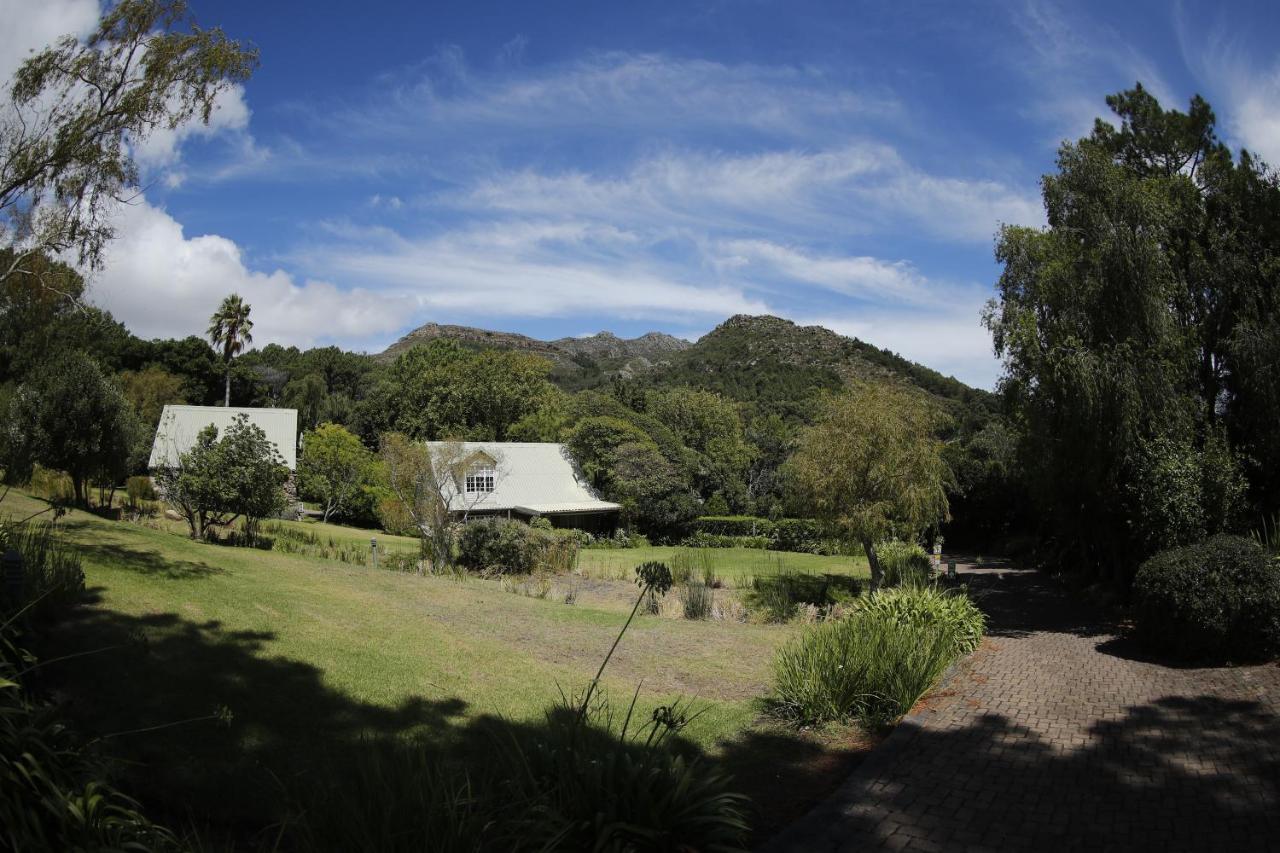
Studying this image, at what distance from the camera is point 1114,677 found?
29.2ft

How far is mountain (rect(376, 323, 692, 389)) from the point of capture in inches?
5034

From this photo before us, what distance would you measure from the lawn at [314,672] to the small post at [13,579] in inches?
22.6

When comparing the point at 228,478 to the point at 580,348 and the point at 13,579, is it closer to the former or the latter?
the point at 13,579

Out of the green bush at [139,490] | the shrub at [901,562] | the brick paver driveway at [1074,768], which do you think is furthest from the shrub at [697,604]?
the green bush at [139,490]

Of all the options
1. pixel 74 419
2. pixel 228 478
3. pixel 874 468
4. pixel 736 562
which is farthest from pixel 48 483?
pixel 874 468

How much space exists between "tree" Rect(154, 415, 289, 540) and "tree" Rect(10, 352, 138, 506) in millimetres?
2941

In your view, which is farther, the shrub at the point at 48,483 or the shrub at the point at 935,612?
the shrub at the point at 48,483

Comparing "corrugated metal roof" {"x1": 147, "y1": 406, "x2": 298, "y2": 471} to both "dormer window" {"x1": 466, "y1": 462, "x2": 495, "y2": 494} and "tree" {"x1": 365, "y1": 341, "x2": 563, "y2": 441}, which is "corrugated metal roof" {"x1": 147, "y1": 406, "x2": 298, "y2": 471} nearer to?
"dormer window" {"x1": 466, "y1": 462, "x2": 495, "y2": 494}

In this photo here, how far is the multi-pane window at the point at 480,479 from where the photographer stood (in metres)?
32.4

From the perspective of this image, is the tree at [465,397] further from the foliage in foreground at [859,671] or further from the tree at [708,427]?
the foliage in foreground at [859,671]

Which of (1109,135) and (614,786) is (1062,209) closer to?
(1109,135)

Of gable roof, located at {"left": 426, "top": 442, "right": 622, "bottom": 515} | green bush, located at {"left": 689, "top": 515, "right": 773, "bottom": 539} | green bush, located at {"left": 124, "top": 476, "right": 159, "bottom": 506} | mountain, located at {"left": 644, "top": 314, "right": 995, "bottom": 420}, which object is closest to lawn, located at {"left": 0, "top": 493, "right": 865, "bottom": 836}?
green bush, located at {"left": 124, "top": 476, "right": 159, "bottom": 506}

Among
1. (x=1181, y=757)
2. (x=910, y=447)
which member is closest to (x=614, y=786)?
(x=1181, y=757)

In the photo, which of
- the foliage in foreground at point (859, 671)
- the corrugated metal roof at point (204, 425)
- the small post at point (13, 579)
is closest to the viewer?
the small post at point (13, 579)
